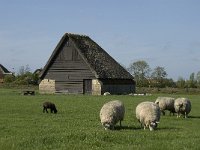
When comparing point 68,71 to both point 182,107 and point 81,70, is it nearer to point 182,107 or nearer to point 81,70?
point 81,70

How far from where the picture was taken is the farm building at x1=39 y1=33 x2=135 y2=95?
208 ft

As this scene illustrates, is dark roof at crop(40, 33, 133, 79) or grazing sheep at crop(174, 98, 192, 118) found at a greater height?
dark roof at crop(40, 33, 133, 79)

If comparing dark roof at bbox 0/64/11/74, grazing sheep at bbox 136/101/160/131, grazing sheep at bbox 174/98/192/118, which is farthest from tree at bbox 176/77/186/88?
grazing sheep at bbox 136/101/160/131

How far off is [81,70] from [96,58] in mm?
2740

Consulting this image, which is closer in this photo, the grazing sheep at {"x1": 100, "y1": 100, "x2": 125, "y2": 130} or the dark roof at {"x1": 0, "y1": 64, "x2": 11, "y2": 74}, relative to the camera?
the grazing sheep at {"x1": 100, "y1": 100, "x2": 125, "y2": 130}

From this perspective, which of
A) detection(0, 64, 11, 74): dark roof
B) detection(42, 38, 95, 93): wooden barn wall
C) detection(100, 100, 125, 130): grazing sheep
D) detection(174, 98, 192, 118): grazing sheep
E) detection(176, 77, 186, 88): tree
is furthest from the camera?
detection(0, 64, 11, 74): dark roof

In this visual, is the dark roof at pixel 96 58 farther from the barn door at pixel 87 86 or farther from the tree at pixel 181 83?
the tree at pixel 181 83

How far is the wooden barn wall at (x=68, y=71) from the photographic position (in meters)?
64.6

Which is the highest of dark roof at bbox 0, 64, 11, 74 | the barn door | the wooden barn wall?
dark roof at bbox 0, 64, 11, 74

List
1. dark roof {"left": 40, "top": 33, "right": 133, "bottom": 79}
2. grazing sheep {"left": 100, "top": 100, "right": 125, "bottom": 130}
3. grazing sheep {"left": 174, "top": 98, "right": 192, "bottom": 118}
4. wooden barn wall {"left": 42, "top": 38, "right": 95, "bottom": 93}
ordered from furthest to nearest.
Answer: wooden barn wall {"left": 42, "top": 38, "right": 95, "bottom": 93}
dark roof {"left": 40, "top": 33, "right": 133, "bottom": 79}
grazing sheep {"left": 174, "top": 98, "right": 192, "bottom": 118}
grazing sheep {"left": 100, "top": 100, "right": 125, "bottom": 130}

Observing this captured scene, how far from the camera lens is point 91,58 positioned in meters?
64.4

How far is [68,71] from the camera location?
6606cm

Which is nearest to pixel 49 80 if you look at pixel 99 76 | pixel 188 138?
pixel 99 76

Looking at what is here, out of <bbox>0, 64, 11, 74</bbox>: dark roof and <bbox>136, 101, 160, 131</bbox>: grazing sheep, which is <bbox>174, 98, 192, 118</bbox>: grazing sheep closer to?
<bbox>136, 101, 160, 131</bbox>: grazing sheep
